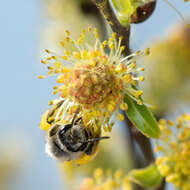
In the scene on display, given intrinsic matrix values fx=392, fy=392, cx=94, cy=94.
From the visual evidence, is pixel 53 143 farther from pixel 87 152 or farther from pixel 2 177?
pixel 2 177

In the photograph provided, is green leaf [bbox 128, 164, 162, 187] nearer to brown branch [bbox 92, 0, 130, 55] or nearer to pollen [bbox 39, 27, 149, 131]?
pollen [bbox 39, 27, 149, 131]

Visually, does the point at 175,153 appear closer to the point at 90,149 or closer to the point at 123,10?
the point at 90,149

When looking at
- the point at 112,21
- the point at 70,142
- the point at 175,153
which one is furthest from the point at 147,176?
the point at 112,21

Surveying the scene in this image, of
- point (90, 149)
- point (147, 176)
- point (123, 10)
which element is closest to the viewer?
point (123, 10)

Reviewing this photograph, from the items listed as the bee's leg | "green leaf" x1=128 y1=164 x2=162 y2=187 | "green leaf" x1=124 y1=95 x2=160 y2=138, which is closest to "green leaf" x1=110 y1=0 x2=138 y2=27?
"green leaf" x1=124 y1=95 x2=160 y2=138

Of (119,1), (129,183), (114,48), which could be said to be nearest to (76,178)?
(129,183)

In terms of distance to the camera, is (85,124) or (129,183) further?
(129,183)
